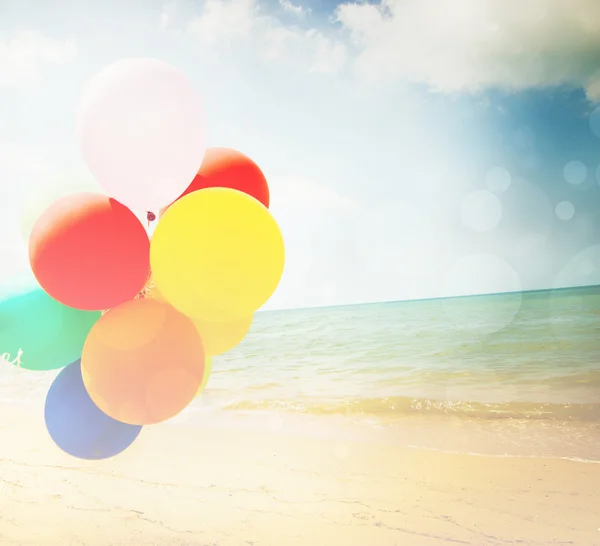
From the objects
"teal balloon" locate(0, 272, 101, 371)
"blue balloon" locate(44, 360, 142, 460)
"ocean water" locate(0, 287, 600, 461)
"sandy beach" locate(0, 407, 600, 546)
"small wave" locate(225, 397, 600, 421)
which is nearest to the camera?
"teal balloon" locate(0, 272, 101, 371)

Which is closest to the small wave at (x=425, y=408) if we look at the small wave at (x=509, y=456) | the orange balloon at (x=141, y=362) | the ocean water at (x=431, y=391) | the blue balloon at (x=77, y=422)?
the ocean water at (x=431, y=391)

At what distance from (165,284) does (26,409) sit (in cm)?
645

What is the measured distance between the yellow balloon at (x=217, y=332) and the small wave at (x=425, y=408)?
13.4 feet

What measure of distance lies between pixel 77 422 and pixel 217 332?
0.69m

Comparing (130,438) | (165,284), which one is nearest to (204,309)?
(165,284)

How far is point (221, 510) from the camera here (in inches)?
119

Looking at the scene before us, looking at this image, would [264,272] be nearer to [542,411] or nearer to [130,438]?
[130,438]

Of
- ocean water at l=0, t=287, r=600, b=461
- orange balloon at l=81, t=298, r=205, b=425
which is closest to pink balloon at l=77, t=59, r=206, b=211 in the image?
orange balloon at l=81, t=298, r=205, b=425

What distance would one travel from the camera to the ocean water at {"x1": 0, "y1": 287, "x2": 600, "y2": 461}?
465 cm

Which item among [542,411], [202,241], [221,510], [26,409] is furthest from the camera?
[26,409]

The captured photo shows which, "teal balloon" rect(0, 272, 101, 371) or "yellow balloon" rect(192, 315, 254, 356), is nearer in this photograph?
"teal balloon" rect(0, 272, 101, 371)

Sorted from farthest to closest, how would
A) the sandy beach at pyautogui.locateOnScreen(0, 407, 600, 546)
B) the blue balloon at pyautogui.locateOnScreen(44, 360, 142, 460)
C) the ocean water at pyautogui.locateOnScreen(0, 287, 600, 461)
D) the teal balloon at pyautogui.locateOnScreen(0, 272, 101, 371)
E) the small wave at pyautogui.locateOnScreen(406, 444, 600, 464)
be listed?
1. the ocean water at pyautogui.locateOnScreen(0, 287, 600, 461)
2. the small wave at pyautogui.locateOnScreen(406, 444, 600, 464)
3. the sandy beach at pyautogui.locateOnScreen(0, 407, 600, 546)
4. the blue balloon at pyautogui.locateOnScreen(44, 360, 142, 460)
5. the teal balloon at pyautogui.locateOnScreen(0, 272, 101, 371)

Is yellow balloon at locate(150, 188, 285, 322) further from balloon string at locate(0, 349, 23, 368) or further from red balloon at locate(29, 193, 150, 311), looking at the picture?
balloon string at locate(0, 349, 23, 368)

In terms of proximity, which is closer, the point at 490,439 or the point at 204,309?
the point at 204,309
